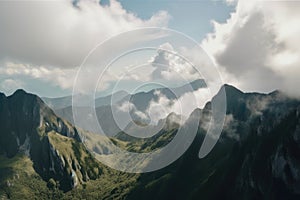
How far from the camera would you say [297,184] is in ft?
480

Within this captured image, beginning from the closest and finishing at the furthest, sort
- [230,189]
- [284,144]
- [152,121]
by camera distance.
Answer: [152,121] → [284,144] → [230,189]

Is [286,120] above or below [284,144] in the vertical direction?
above

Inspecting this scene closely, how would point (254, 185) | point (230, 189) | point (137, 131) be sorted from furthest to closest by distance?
point (230, 189) < point (254, 185) < point (137, 131)

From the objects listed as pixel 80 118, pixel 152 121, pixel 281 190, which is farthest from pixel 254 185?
pixel 80 118

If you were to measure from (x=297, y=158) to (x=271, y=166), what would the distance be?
15986mm

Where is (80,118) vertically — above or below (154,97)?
below

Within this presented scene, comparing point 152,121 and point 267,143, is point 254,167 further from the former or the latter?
point 152,121

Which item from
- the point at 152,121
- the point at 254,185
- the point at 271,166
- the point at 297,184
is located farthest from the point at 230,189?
the point at 152,121

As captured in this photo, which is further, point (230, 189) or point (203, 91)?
point (230, 189)

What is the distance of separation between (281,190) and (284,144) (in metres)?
19.7

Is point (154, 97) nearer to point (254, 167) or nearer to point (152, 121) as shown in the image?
point (152, 121)

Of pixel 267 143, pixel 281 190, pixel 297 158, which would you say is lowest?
pixel 281 190

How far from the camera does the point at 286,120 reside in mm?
180125

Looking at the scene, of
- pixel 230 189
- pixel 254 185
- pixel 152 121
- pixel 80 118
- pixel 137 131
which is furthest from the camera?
pixel 230 189
